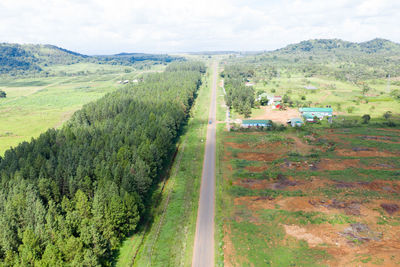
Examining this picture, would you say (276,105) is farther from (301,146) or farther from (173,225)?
(173,225)

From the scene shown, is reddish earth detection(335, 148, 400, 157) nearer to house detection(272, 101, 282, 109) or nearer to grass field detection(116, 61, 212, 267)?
grass field detection(116, 61, 212, 267)

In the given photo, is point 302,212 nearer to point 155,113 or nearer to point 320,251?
point 320,251

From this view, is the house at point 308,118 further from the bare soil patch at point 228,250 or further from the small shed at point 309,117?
the bare soil patch at point 228,250

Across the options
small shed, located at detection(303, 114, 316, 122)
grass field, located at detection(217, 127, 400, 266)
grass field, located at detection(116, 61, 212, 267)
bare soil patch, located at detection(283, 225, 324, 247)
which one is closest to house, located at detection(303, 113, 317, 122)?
small shed, located at detection(303, 114, 316, 122)

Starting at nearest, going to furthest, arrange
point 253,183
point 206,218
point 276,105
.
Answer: point 206,218 < point 253,183 < point 276,105

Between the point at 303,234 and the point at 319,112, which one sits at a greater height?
the point at 319,112

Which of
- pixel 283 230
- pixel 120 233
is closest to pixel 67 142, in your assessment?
pixel 120 233

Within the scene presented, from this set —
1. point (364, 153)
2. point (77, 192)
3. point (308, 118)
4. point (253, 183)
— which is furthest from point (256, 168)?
point (308, 118)
